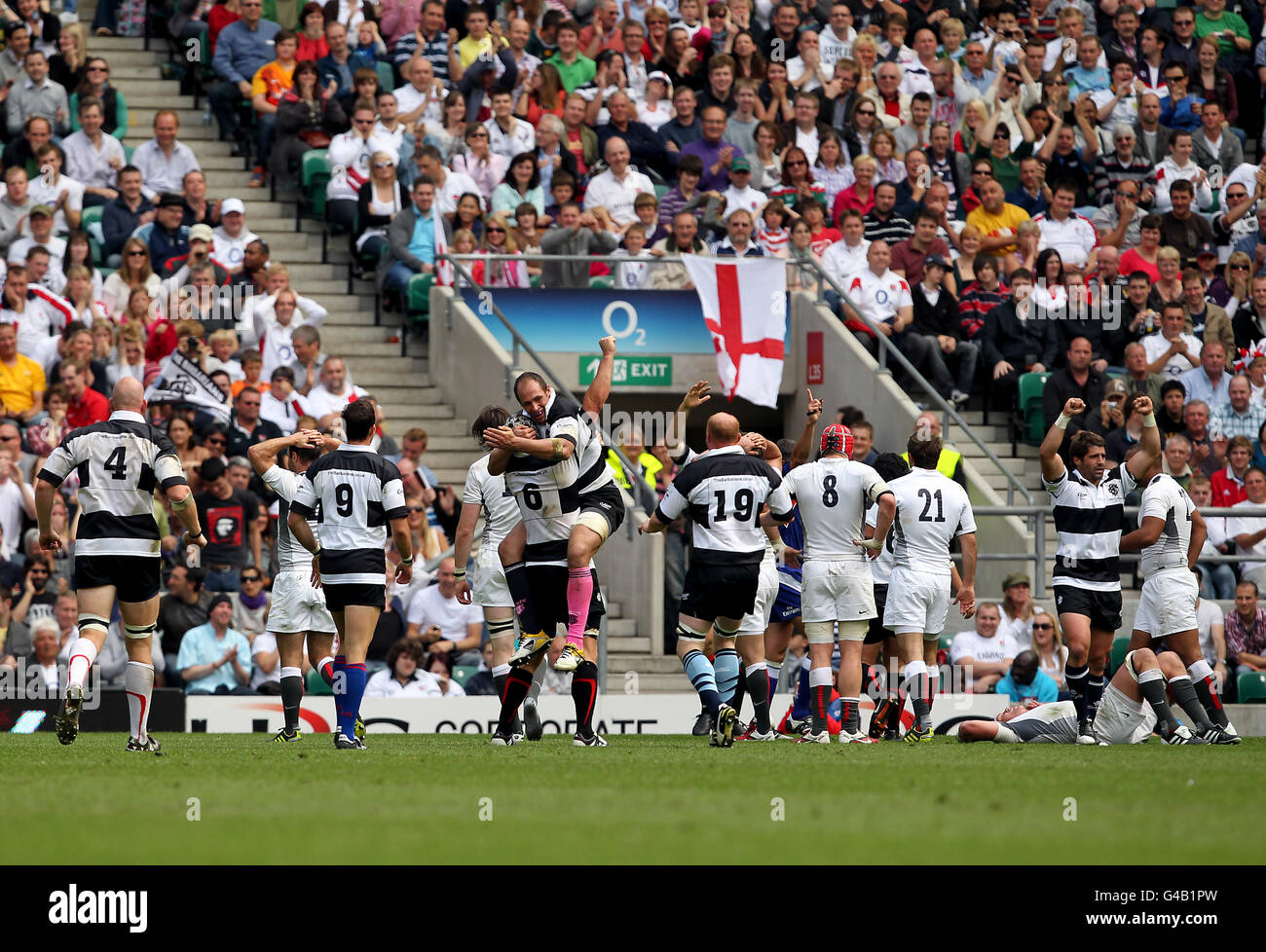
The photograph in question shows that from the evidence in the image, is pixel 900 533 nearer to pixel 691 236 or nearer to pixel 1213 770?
pixel 1213 770

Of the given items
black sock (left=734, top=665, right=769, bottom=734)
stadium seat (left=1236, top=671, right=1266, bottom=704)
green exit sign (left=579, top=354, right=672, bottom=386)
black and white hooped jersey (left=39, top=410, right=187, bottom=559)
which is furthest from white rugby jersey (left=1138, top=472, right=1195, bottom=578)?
green exit sign (left=579, top=354, right=672, bottom=386)

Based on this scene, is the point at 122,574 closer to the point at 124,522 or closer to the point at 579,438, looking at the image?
the point at 124,522

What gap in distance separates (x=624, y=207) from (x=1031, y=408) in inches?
203

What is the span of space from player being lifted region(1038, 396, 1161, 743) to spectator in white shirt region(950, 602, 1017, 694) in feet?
9.99

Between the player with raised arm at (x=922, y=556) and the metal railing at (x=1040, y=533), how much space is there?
4184mm

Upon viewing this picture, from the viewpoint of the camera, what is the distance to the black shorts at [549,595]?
1278 cm

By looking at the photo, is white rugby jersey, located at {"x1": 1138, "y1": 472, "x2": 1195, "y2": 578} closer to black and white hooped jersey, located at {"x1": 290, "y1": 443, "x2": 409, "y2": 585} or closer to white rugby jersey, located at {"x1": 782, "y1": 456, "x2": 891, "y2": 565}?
white rugby jersey, located at {"x1": 782, "y1": 456, "x2": 891, "y2": 565}

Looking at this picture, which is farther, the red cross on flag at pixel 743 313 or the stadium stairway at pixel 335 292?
the red cross on flag at pixel 743 313

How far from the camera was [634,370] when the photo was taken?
2158 cm

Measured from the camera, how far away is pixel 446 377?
21.6m

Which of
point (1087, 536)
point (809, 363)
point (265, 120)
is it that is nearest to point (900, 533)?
point (1087, 536)

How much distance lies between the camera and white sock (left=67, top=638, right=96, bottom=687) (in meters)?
11.8

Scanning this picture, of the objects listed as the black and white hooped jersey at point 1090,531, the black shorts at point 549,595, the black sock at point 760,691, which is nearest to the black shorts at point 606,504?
the black shorts at point 549,595

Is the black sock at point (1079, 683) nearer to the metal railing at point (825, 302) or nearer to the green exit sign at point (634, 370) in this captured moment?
the metal railing at point (825, 302)
